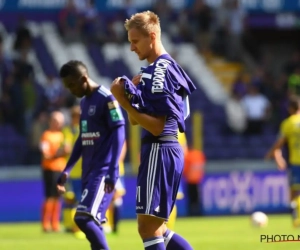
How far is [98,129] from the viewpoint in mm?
9891

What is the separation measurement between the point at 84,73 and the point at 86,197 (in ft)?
4.51

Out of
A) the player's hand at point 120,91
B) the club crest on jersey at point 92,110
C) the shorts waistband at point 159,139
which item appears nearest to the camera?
the player's hand at point 120,91

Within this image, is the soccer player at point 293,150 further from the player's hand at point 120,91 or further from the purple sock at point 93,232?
the player's hand at point 120,91

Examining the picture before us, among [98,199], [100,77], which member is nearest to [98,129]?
[98,199]

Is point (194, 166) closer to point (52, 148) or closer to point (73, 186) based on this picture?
point (52, 148)

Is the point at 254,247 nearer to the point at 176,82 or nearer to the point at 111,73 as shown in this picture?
the point at 176,82

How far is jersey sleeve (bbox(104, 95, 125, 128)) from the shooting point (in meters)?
9.80

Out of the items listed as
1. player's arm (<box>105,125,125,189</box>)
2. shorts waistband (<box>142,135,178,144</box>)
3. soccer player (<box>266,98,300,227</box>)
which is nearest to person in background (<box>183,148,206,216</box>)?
soccer player (<box>266,98,300,227</box>)

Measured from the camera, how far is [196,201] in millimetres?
23172

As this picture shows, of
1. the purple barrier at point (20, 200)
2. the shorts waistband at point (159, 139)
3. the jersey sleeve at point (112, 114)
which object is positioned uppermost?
the jersey sleeve at point (112, 114)

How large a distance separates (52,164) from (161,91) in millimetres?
10817

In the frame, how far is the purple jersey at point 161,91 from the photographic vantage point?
7480mm

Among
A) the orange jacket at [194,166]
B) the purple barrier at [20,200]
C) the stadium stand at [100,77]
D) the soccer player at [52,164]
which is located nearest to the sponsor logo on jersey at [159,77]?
the soccer player at [52,164]

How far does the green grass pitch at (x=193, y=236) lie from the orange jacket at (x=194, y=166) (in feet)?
6.07
